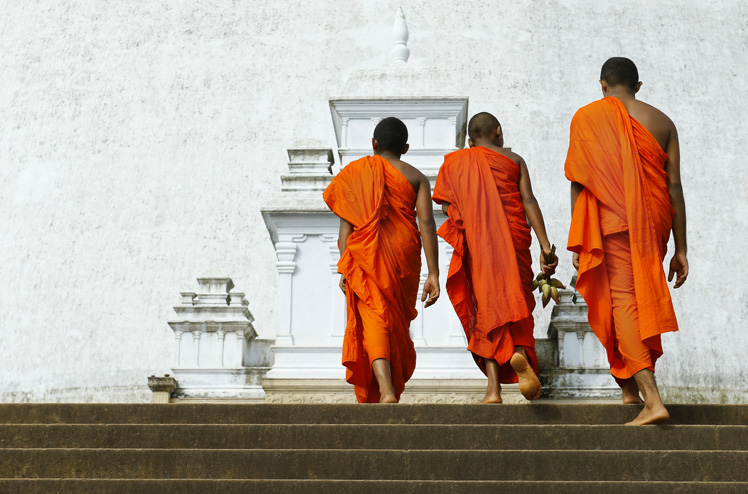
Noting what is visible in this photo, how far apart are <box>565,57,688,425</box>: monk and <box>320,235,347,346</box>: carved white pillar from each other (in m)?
4.16

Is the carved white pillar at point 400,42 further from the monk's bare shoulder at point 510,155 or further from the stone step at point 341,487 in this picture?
the stone step at point 341,487

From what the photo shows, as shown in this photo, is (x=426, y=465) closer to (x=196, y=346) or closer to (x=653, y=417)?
(x=653, y=417)

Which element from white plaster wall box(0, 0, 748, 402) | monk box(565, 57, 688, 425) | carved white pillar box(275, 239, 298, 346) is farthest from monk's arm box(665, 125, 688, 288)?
white plaster wall box(0, 0, 748, 402)

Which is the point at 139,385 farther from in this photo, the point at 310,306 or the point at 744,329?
the point at 744,329

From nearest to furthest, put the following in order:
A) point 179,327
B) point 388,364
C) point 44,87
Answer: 1. point 388,364
2. point 179,327
3. point 44,87

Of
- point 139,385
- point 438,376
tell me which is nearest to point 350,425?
point 438,376

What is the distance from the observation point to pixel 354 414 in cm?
535

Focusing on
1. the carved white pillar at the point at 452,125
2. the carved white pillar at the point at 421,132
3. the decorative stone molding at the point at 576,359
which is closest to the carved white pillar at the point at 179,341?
the carved white pillar at the point at 421,132

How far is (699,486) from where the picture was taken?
4.44 m

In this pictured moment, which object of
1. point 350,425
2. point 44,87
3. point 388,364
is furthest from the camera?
point 44,87

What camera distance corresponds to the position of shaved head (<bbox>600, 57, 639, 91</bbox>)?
6.09m

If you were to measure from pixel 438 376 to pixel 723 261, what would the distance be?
30.6 ft

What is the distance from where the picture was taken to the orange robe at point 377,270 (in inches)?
256

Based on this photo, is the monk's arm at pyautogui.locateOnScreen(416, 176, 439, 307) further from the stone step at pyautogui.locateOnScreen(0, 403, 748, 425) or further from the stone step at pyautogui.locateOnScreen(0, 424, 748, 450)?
the stone step at pyautogui.locateOnScreen(0, 424, 748, 450)
